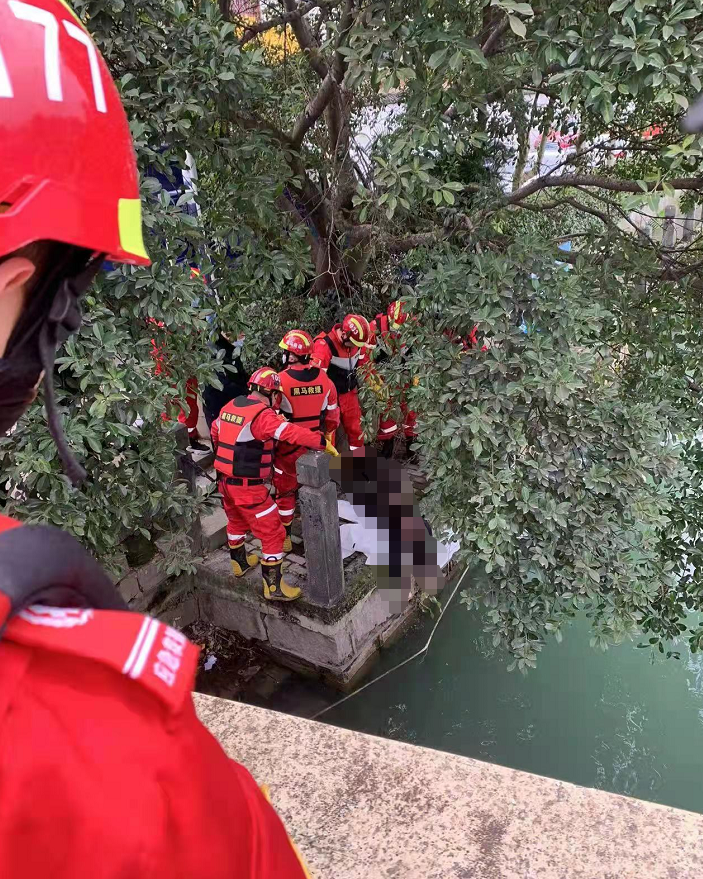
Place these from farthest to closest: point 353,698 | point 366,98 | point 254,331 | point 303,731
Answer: point 254,331, point 353,698, point 366,98, point 303,731

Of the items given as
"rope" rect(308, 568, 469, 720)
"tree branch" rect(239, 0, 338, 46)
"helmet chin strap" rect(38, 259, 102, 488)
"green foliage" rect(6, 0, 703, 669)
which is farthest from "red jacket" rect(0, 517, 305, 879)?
"rope" rect(308, 568, 469, 720)

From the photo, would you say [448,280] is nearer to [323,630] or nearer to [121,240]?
[121,240]

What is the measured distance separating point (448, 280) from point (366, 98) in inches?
104

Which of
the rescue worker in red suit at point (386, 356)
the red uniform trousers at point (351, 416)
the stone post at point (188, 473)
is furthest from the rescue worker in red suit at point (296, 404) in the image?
the red uniform trousers at point (351, 416)

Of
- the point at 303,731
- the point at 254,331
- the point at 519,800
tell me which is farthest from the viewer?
the point at 254,331

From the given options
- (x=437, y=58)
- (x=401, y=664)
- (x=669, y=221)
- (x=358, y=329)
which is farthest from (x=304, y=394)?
(x=437, y=58)

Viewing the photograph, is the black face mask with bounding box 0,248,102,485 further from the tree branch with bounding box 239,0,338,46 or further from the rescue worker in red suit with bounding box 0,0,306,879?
the tree branch with bounding box 239,0,338,46

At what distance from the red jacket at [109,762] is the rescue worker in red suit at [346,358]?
546cm

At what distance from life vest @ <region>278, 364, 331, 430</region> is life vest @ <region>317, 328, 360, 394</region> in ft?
1.83

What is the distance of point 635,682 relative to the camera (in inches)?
236

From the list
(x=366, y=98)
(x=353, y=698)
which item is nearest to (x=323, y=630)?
(x=353, y=698)

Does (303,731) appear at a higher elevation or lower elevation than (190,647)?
lower

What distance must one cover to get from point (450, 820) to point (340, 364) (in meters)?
5.47

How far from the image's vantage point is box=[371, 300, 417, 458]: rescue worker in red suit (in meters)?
4.79
